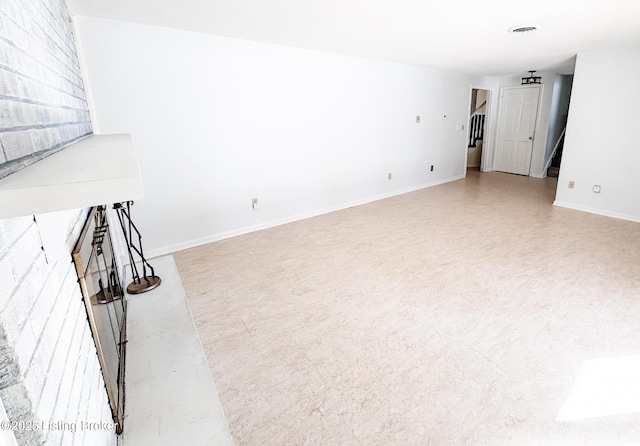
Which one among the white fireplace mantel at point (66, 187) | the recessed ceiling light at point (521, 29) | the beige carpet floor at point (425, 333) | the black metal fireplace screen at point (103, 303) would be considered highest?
the recessed ceiling light at point (521, 29)

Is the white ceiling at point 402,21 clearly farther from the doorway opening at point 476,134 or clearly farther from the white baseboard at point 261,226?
the doorway opening at point 476,134

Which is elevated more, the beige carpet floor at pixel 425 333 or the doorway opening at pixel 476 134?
the doorway opening at pixel 476 134

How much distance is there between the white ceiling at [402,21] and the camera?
2574 millimetres

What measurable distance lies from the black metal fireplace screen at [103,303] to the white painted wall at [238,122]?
5.62ft

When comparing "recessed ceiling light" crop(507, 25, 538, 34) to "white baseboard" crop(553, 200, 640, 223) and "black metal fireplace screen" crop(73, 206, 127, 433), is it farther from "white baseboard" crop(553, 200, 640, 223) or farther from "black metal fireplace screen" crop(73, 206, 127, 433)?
"black metal fireplace screen" crop(73, 206, 127, 433)

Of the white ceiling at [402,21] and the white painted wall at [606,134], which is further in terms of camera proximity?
the white painted wall at [606,134]

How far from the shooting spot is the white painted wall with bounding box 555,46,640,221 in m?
4.29

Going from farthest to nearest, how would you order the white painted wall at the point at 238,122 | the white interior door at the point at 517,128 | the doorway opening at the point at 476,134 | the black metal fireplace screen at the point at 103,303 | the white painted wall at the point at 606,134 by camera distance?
the doorway opening at the point at 476,134 → the white interior door at the point at 517,128 → the white painted wall at the point at 606,134 → the white painted wall at the point at 238,122 → the black metal fireplace screen at the point at 103,303

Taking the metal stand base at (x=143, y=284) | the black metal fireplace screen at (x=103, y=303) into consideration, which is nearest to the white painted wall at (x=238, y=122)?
the metal stand base at (x=143, y=284)

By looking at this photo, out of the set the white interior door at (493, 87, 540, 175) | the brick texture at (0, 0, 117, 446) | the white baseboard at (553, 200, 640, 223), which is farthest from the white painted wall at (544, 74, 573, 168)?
the brick texture at (0, 0, 117, 446)

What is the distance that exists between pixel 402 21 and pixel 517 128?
18.7ft

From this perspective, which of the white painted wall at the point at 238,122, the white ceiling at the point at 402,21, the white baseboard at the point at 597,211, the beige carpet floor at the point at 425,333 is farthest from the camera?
the white baseboard at the point at 597,211

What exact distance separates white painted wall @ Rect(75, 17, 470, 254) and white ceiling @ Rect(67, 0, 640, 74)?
0.26 meters

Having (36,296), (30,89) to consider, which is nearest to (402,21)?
(30,89)
